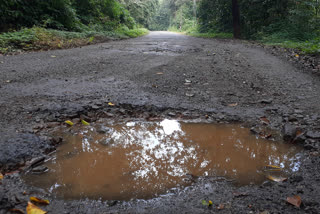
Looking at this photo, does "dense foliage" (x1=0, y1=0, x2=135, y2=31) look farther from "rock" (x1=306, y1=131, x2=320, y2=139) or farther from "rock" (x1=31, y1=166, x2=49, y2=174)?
"rock" (x1=306, y1=131, x2=320, y2=139)

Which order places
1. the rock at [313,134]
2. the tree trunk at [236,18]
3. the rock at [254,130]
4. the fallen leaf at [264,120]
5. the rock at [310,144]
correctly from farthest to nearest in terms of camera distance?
the tree trunk at [236,18] → the fallen leaf at [264,120] → the rock at [254,130] → the rock at [313,134] → the rock at [310,144]

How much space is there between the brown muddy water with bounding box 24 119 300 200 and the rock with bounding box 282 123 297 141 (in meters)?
0.12

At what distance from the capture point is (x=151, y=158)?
1.90 meters

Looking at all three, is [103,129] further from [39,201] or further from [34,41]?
[34,41]

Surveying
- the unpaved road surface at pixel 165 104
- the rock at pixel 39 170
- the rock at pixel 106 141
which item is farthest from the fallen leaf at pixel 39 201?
the rock at pixel 106 141

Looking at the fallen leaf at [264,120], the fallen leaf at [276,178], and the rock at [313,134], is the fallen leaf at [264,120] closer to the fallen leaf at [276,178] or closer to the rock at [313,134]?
the rock at [313,134]

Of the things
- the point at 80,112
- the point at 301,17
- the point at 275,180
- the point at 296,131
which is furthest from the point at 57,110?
the point at 301,17

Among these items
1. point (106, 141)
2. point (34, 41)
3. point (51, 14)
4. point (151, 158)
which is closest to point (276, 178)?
point (151, 158)

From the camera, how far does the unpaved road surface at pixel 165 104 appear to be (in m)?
1.37

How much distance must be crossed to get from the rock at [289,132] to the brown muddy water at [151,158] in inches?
4.9

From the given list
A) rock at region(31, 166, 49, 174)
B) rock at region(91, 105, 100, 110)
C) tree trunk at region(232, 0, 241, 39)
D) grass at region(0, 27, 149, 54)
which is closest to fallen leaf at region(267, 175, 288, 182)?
rock at region(31, 166, 49, 174)

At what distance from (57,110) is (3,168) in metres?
1.04

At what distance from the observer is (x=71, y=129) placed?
7.60 feet

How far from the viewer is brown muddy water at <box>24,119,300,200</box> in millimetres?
1548
